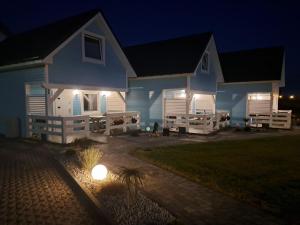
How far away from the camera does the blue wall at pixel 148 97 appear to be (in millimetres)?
16345

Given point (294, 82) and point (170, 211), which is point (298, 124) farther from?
point (294, 82)

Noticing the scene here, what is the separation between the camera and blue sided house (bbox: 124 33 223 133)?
15234mm

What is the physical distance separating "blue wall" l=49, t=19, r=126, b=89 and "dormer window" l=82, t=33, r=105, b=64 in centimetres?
24

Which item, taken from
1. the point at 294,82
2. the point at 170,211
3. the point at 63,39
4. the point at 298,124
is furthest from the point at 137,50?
the point at 294,82

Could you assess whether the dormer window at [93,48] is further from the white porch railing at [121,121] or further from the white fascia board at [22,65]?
the white porch railing at [121,121]

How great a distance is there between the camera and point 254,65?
68.2ft

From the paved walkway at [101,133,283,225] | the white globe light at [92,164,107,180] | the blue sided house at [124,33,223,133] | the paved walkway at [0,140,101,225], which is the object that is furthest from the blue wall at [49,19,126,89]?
the white globe light at [92,164,107,180]

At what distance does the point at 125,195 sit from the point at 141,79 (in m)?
13.0

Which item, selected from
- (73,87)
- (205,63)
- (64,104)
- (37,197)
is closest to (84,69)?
(73,87)

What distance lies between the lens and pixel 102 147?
10.4m

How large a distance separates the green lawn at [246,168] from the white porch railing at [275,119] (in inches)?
250

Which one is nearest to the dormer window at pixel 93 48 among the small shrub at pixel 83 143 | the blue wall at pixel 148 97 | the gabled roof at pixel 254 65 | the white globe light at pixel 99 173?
the blue wall at pixel 148 97

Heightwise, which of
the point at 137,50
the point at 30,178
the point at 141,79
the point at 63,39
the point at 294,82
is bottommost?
the point at 30,178

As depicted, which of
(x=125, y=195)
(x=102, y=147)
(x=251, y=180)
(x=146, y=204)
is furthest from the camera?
(x=102, y=147)
